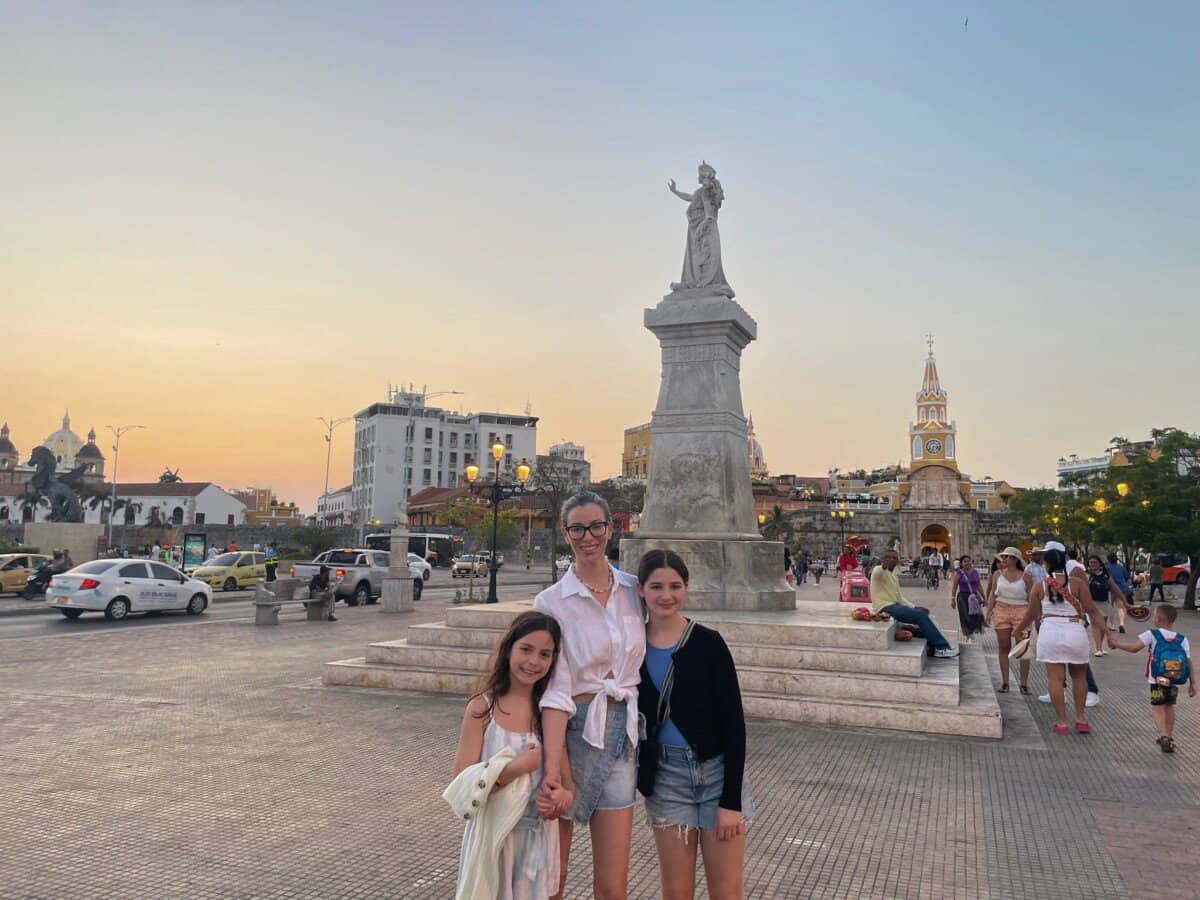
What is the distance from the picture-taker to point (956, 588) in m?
12.9

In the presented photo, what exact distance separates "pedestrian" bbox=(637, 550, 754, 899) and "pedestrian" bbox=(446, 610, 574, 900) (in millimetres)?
394

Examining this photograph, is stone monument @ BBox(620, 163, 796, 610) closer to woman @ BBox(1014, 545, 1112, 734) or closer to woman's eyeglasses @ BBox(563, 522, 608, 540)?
woman @ BBox(1014, 545, 1112, 734)

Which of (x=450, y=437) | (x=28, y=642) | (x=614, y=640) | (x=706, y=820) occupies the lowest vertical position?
(x=28, y=642)

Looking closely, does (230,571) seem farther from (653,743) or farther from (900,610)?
(653,743)

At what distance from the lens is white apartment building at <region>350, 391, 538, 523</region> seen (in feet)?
306

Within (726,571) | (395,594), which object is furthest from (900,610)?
(395,594)

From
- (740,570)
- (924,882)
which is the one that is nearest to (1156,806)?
(924,882)

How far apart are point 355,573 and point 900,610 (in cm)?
1873

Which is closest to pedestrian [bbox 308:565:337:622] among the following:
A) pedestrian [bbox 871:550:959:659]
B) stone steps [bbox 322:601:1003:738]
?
stone steps [bbox 322:601:1003:738]

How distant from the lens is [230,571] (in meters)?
29.0

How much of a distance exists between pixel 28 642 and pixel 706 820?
49.7ft

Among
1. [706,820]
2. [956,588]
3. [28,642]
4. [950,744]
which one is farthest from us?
[28,642]

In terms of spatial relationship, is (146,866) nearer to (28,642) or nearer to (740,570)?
(740,570)

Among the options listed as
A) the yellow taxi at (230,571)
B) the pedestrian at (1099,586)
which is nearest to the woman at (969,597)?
the pedestrian at (1099,586)
